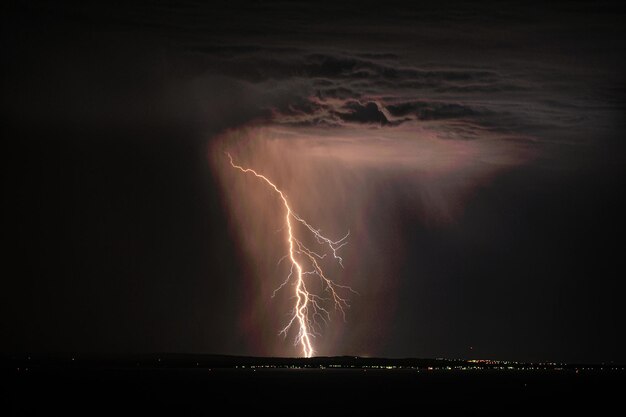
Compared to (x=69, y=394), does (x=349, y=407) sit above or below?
above

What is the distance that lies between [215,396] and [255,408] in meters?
13.1

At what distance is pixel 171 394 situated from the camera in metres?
76.8

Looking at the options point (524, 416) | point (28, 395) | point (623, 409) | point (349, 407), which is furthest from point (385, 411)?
point (28, 395)

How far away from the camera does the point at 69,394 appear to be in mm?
74312

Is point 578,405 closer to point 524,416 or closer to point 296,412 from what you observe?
point 524,416

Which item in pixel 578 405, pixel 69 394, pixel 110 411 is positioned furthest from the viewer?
pixel 69 394

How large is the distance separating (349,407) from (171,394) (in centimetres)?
1766

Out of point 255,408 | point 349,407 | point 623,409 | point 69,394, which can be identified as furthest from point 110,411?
point 623,409

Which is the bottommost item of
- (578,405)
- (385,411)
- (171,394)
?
(171,394)

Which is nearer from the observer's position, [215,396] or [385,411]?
[385,411]

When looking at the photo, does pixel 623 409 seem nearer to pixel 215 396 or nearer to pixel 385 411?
pixel 385 411

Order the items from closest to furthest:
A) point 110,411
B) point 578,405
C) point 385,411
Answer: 1. point 110,411
2. point 385,411
3. point 578,405

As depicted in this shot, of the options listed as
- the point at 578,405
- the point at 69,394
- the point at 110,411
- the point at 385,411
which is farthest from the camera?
the point at 69,394

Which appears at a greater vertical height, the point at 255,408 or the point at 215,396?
the point at 255,408
